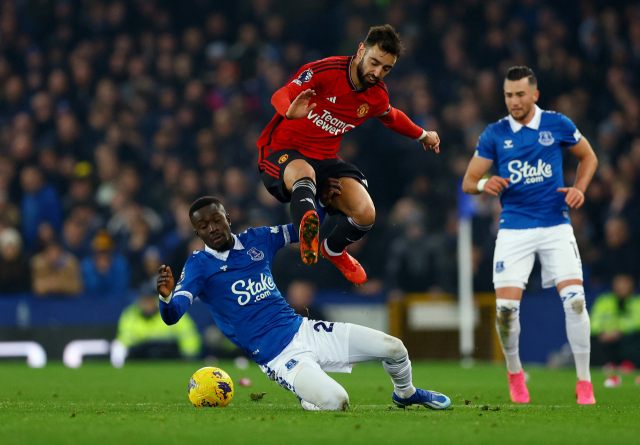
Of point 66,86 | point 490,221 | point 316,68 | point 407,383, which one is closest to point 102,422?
point 407,383

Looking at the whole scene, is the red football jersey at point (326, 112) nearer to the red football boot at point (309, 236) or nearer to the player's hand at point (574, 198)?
the red football boot at point (309, 236)

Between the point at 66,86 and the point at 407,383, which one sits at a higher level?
the point at 66,86

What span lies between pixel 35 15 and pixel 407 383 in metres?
14.0

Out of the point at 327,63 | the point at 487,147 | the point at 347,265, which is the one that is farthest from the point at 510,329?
the point at 327,63

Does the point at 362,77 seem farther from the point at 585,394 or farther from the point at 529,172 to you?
the point at 585,394

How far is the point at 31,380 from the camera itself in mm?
9117

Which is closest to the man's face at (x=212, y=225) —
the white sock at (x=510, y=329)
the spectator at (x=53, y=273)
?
the white sock at (x=510, y=329)

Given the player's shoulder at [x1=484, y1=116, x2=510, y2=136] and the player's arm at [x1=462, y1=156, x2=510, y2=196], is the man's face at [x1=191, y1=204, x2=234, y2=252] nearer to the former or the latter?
the player's arm at [x1=462, y1=156, x2=510, y2=196]

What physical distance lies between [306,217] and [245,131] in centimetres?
945

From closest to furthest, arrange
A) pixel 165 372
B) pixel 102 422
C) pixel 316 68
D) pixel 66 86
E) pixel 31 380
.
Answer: pixel 102 422 → pixel 316 68 → pixel 31 380 → pixel 165 372 → pixel 66 86

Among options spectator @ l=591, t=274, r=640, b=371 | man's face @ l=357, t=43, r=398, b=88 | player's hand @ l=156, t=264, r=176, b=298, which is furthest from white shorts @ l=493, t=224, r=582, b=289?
spectator @ l=591, t=274, r=640, b=371

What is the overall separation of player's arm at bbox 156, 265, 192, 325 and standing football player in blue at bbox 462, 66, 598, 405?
2.59 metres

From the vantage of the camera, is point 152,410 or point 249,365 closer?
point 152,410

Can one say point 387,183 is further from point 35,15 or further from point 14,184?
point 35,15
